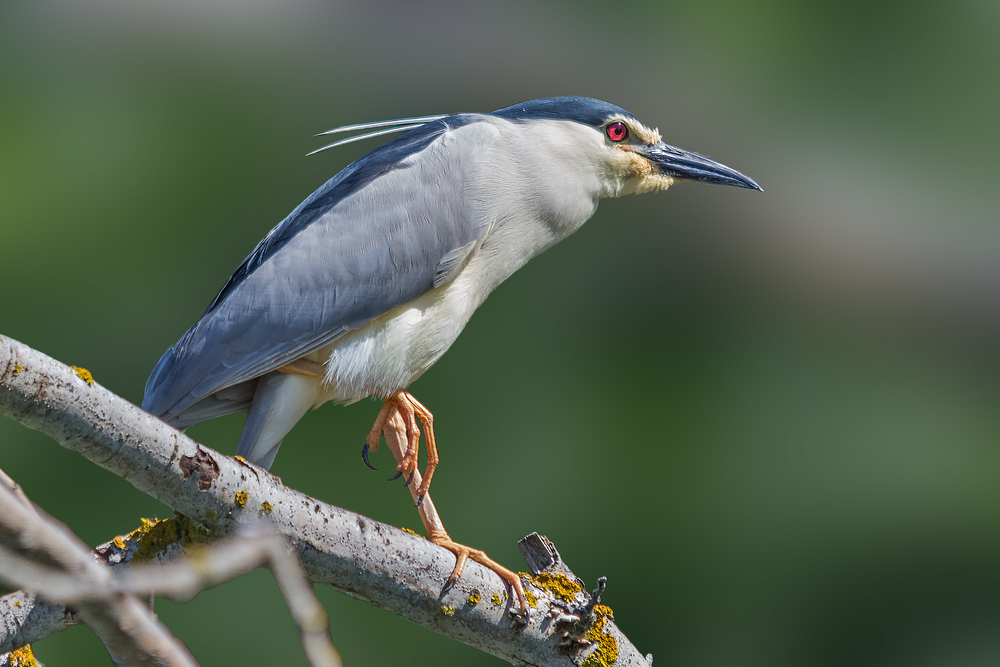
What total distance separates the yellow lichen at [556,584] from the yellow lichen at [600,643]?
0.04 metres

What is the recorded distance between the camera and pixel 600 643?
1169 millimetres

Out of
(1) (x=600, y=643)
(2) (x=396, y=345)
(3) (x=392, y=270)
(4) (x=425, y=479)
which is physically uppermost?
(3) (x=392, y=270)

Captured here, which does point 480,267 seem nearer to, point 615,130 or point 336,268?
point 336,268

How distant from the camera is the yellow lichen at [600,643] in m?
1.16

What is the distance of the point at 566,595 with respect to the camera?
1.17 meters

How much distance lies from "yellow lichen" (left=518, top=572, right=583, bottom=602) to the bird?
16 centimetres

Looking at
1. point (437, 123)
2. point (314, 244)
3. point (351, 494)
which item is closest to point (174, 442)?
point (314, 244)

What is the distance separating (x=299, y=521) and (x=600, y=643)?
0.50m

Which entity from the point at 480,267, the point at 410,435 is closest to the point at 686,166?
the point at 480,267

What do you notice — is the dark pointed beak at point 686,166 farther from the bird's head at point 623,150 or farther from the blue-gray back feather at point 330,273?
the blue-gray back feather at point 330,273

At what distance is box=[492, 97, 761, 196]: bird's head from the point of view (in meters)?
1.56

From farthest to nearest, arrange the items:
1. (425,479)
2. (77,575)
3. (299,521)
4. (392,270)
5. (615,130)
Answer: (615,130) → (392,270) → (425,479) → (299,521) → (77,575)

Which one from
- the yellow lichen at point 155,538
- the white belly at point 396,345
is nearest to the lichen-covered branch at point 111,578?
the yellow lichen at point 155,538

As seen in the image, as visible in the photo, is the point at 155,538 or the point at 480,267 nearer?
the point at 155,538
